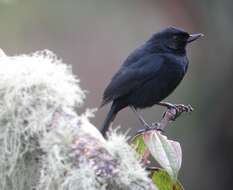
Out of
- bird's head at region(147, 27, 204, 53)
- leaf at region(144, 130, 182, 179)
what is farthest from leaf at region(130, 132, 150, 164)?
bird's head at region(147, 27, 204, 53)

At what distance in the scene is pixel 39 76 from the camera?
2277mm

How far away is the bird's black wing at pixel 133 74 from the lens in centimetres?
418

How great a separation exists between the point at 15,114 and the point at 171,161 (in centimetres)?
51

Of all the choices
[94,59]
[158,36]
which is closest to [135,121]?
[94,59]

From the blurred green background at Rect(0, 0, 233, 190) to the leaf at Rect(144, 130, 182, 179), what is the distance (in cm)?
425

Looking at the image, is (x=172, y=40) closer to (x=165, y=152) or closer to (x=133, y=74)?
(x=133, y=74)

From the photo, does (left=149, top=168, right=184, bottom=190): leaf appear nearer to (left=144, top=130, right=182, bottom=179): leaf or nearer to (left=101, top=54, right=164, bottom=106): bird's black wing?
(left=144, top=130, right=182, bottom=179): leaf

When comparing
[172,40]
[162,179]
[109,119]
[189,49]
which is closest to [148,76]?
[172,40]

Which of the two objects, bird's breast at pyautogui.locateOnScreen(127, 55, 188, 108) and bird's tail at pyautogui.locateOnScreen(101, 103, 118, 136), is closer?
bird's tail at pyautogui.locateOnScreen(101, 103, 118, 136)

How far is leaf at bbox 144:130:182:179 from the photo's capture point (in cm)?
240

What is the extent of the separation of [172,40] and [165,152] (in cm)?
214

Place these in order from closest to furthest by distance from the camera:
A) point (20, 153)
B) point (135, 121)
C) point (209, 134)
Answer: point (20, 153) → point (135, 121) → point (209, 134)

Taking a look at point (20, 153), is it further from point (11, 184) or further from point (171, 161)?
point (171, 161)

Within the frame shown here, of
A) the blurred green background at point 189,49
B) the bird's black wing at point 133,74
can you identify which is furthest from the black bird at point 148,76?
the blurred green background at point 189,49
